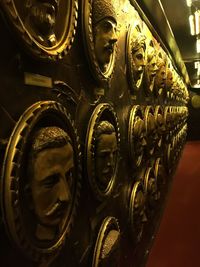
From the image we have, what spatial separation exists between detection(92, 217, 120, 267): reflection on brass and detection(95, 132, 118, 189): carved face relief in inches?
6.8

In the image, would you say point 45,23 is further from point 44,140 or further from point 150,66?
point 150,66

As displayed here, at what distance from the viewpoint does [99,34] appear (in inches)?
46.9

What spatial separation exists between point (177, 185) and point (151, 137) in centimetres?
201

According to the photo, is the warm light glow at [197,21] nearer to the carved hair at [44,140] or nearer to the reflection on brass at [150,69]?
the reflection on brass at [150,69]

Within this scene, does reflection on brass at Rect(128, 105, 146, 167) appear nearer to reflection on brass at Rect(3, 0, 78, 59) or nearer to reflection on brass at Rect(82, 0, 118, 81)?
reflection on brass at Rect(82, 0, 118, 81)

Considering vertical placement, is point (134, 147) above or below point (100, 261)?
above

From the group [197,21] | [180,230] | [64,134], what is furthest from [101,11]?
[197,21]

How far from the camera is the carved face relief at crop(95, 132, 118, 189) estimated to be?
3.75 feet

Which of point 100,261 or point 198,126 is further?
point 198,126

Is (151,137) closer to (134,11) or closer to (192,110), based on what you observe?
(134,11)

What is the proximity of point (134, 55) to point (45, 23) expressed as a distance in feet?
3.66

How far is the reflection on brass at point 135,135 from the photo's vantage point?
1.69m

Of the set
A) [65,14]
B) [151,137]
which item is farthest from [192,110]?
[65,14]

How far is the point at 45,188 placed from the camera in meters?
0.74
